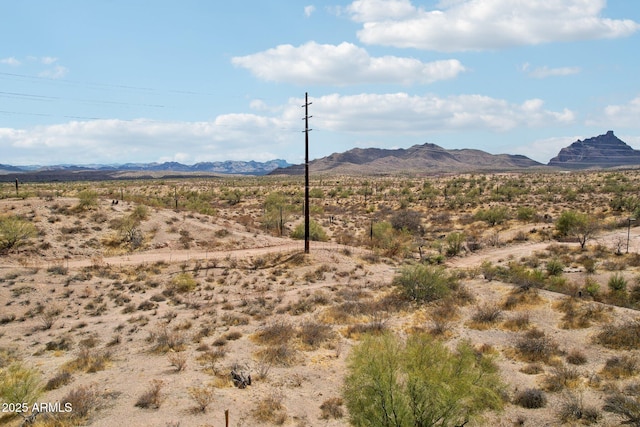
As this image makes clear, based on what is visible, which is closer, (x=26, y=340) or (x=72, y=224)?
(x=26, y=340)

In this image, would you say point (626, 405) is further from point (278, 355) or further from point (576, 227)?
point (576, 227)

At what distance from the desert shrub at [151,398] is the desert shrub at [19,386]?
2.70 meters

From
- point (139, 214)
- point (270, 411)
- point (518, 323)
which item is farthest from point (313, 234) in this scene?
point (270, 411)

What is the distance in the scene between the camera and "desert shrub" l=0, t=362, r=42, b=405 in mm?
11492

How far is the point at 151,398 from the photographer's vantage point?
1238cm

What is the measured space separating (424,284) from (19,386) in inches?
711

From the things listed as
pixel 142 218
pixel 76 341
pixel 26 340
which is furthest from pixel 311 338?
pixel 142 218

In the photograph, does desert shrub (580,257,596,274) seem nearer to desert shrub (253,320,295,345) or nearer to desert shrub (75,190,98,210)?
desert shrub (253,320,295,345)

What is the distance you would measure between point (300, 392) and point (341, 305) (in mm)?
8681

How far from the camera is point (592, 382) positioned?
1342cm

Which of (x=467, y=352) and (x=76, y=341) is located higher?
(x=467, y=352)

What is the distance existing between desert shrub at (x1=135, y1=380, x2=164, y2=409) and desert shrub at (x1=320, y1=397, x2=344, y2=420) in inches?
181

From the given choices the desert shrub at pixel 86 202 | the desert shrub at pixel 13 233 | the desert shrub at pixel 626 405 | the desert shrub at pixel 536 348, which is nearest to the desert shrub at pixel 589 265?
the desert shrub at pixel 536 348

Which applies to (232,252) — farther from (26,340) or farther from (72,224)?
(26,340)
